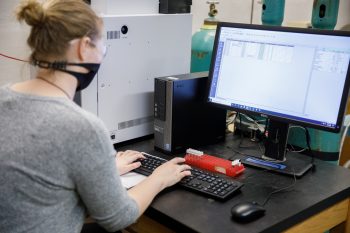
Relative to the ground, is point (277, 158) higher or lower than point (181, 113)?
lower

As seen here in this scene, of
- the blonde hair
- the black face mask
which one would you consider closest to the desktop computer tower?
the black face mask

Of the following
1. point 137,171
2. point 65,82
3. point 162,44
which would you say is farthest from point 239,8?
point 65,82

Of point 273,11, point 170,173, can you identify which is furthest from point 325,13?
point 170,173

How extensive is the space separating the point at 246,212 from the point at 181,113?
22.4 inches

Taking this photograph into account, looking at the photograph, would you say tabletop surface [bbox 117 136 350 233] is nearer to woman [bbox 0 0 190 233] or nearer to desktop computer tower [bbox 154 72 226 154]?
woman [bbox 0 0 190 233]

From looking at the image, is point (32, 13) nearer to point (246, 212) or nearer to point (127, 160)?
point (127, 160)

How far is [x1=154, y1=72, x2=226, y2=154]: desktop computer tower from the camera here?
163 centimetres

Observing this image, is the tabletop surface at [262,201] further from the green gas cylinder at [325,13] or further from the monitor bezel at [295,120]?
the green gas cylinder at [325,13]

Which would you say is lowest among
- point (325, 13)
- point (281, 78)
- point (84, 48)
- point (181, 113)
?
point (181, 113)

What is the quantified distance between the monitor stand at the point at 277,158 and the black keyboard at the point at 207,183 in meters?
0.18

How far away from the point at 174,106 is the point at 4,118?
2.26ft

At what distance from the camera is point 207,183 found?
1.37 m

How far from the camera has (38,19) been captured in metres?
1.07

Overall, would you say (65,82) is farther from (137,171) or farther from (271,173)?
(271,173)
